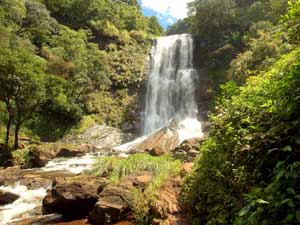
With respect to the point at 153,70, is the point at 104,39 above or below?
above

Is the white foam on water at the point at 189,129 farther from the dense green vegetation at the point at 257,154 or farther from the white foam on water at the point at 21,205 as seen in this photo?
the dense green vegetation at the point at 257,154

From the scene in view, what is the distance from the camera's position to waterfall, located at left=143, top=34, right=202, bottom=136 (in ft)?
105

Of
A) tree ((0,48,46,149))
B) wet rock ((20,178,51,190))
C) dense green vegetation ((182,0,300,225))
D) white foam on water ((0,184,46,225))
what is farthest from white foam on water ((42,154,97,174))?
dense green vegetation ((182,0,300,225))

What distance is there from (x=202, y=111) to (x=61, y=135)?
12747 mm

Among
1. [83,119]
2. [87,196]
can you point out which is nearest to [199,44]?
[83,119]

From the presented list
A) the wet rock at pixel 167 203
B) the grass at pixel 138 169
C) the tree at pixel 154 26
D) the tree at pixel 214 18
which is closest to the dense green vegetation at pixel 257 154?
the wet rock at pixel 167 203

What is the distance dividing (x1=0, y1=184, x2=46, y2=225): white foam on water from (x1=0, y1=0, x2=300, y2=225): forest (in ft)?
6.88

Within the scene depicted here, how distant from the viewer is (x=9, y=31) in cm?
2842

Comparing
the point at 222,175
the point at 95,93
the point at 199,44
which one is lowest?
the point at 222,175

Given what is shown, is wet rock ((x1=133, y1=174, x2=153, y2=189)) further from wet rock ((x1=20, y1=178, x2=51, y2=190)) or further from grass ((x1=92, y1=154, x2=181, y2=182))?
wet rock ((x1=20, y1=178, x2=51, y2=190))

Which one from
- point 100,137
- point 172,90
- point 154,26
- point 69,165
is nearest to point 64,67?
point 100,137

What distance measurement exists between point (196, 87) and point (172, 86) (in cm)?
232

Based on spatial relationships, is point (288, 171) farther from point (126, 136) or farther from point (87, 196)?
point (126, 136)

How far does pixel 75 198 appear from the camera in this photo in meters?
8.17
